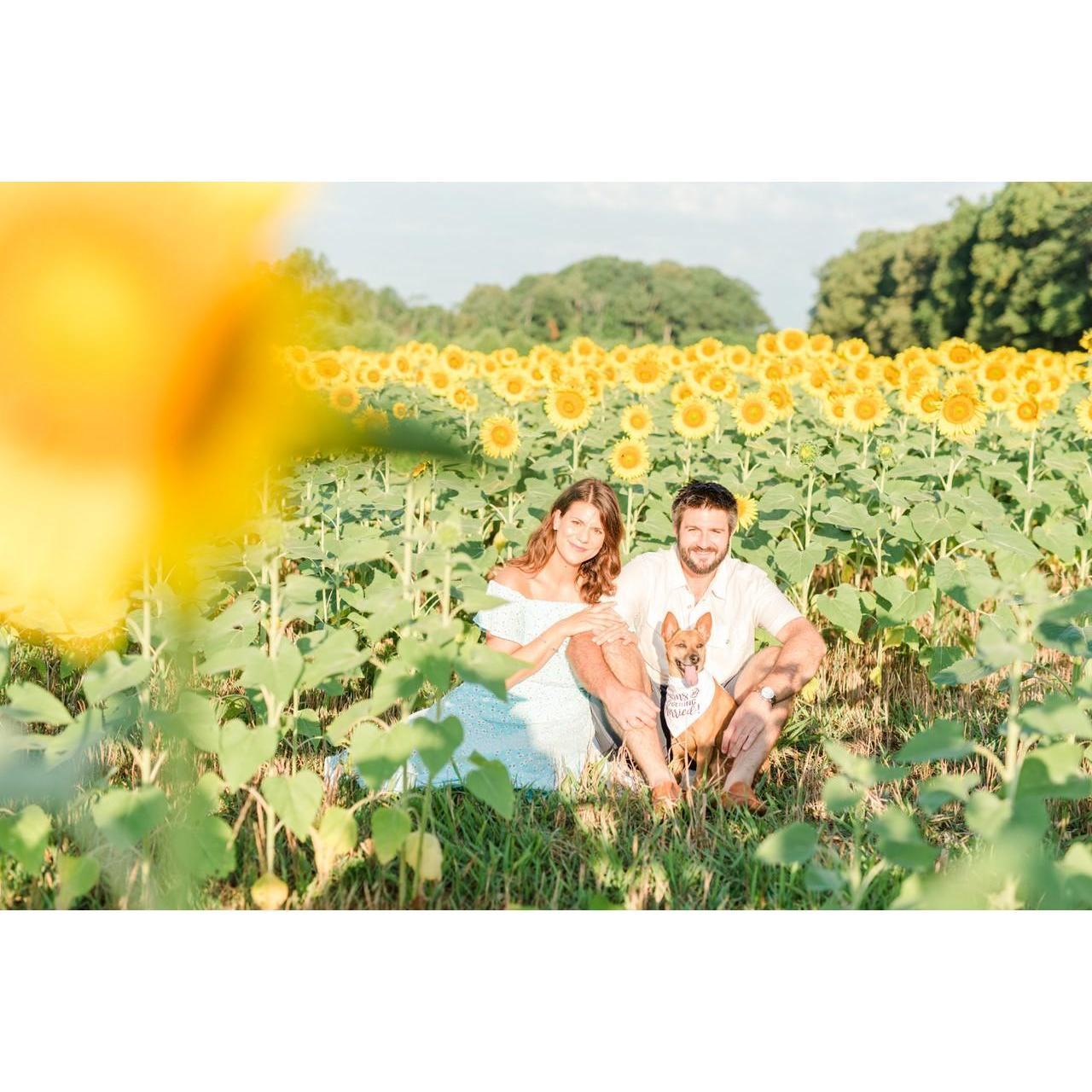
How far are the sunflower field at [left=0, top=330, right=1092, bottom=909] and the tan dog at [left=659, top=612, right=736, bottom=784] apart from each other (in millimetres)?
170

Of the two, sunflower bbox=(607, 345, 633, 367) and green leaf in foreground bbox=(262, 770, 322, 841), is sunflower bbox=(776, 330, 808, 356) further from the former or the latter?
green leaf in foreground bbox=(262, 770, 322, 841)

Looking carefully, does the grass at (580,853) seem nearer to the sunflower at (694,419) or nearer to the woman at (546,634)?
the woman at (546,634)

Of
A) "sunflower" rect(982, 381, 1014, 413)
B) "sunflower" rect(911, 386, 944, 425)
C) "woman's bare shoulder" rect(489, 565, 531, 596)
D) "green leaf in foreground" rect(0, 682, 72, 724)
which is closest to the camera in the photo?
"green leaf in foreground" rect(0, 682, 72, 724)

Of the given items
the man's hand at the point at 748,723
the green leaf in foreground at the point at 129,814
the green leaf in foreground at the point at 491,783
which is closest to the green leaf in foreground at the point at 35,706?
the green leaf in foreground at the point at 129,814

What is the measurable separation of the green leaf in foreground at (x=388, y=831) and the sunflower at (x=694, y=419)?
3.32 m

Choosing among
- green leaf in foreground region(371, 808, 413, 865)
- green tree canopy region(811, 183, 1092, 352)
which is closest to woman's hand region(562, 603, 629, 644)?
green leaf in foreground region(371, 808, 413, 865)

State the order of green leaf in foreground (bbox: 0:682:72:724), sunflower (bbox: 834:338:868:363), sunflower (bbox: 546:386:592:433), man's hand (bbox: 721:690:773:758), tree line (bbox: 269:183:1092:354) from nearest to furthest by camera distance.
→ green leaf in foreground (bbox: 0:682:72:724) < man's hand (bbox: 721:690:773:758) < sunflower (bbox: 546:386:592:433) < sunflower (bbox: 834:338:868:363) < tree line (bbox: 269:183:1092:354)

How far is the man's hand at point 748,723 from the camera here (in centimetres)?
332

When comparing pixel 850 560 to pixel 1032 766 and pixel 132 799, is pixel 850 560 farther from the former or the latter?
pixel 132 799

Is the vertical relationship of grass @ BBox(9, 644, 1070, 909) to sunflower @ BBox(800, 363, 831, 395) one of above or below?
below

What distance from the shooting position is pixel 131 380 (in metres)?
0.60

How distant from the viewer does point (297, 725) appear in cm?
318

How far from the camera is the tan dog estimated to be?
3.27 meters
